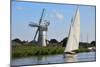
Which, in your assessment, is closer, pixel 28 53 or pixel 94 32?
pixel 28 53

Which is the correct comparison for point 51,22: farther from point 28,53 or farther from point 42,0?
point 28,53

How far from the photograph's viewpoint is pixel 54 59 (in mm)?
2896

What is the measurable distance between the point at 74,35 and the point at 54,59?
0.44 m

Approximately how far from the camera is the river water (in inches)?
108

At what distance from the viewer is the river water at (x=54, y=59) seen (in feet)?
8.99

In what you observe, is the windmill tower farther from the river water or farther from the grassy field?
the river water

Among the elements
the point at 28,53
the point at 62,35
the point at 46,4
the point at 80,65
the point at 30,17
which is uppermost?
the point at 46,4

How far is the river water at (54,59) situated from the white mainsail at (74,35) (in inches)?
4.5

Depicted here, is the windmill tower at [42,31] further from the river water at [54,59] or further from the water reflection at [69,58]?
the water reflection at [69,58]

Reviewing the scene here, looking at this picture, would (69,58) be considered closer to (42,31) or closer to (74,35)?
(74,35)

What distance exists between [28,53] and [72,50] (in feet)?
2.06

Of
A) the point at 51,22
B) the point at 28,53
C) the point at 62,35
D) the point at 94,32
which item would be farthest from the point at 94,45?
the point at 28,53

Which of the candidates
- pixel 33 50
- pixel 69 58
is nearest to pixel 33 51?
pixel 33 50

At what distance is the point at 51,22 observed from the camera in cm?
289
